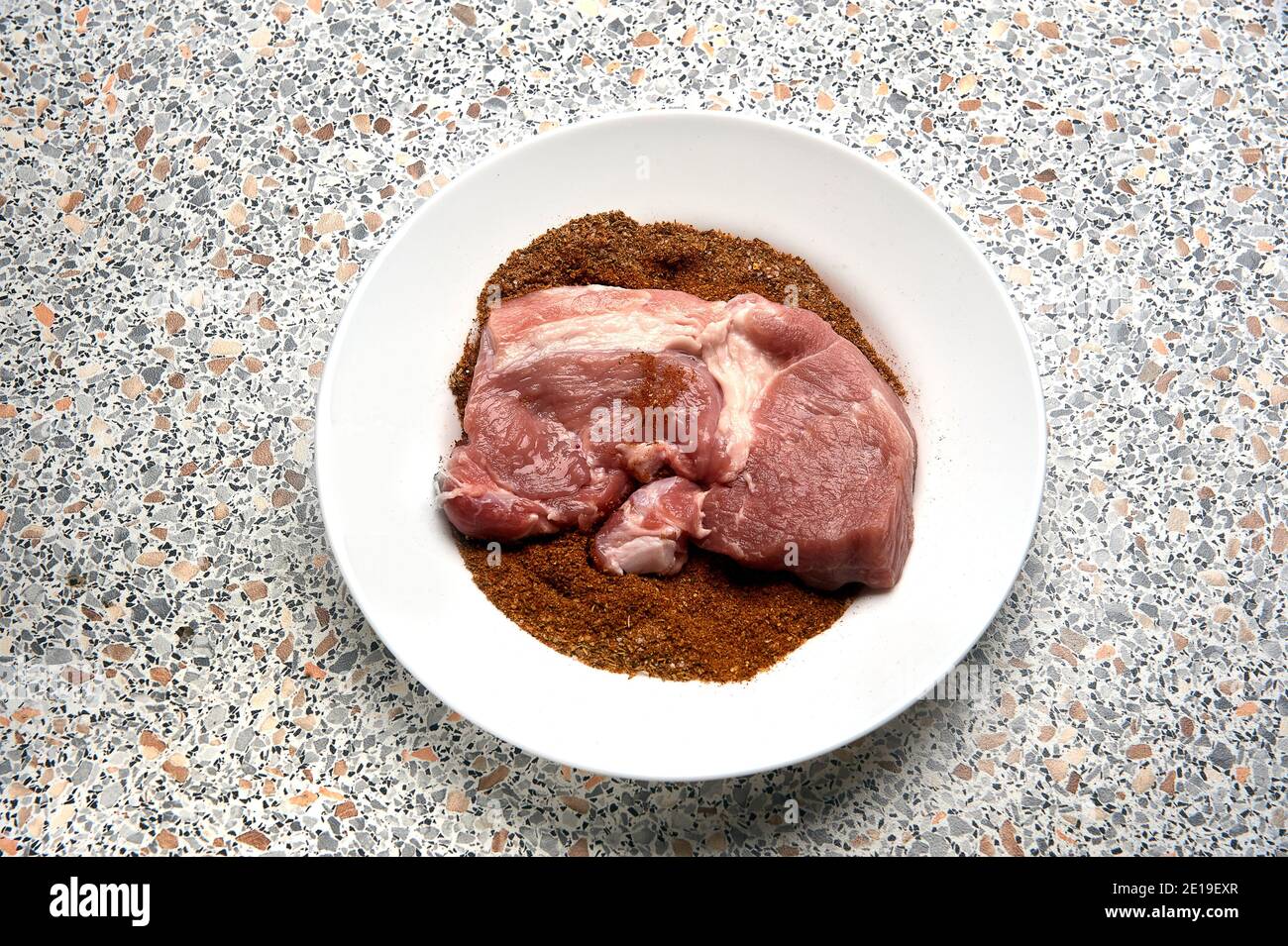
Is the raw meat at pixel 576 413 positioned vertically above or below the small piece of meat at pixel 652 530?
above

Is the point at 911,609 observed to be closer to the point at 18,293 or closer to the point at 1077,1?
the point at 1077,1

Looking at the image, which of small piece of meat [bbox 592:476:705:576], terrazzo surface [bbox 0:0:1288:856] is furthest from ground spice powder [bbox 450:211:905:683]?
terrazzo surface [bbox 0:0:1288:856]

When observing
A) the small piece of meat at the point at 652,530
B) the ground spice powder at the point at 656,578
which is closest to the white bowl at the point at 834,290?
the ground spice powder at the point at 656,578

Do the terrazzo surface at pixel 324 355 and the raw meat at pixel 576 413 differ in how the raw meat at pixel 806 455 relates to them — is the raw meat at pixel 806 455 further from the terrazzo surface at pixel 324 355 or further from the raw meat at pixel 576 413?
the terrazzo surface at pixel 324 355

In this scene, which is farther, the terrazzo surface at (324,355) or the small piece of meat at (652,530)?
the terrazzo surface at (324,355)

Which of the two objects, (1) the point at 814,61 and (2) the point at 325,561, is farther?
(1) the point at 814,61
